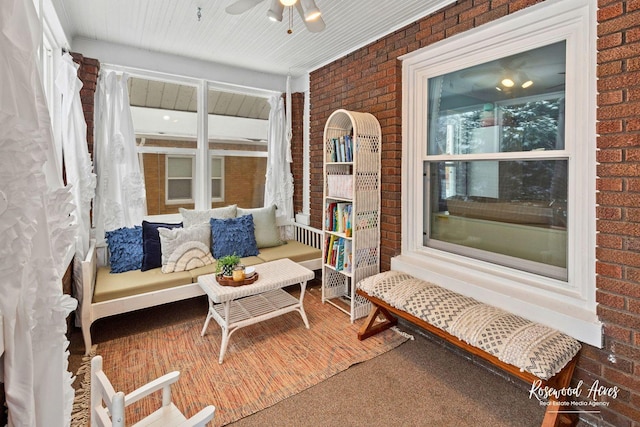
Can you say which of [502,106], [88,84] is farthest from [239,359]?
[88,84]

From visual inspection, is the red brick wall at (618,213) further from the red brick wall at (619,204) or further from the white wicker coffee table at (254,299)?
the white wicker coffee table at (254,299)

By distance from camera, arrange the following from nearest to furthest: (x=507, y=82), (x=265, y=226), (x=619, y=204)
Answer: (x=619, y=204) → (x=507, y=82) → (x=265, y=226)

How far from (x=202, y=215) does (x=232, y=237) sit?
431 millimetres

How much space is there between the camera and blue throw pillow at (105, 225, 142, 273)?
115 inches

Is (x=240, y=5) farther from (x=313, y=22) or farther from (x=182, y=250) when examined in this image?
(x=182, y=250)

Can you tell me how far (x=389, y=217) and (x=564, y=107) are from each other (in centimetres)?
147

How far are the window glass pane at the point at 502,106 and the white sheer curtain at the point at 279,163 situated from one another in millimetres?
1955

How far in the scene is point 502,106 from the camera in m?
2.23

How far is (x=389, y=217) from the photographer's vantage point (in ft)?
9.73

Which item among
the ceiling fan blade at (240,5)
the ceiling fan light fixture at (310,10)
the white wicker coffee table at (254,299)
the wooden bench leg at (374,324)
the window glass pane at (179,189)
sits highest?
the ceiling fan blade at (240,5)

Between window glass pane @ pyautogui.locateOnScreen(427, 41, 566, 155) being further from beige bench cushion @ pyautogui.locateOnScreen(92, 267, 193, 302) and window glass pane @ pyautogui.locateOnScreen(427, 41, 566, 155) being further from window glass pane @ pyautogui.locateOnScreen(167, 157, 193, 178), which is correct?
window glass pane @ pyautogui.locateOnScreen(167, 157, 193, 178)

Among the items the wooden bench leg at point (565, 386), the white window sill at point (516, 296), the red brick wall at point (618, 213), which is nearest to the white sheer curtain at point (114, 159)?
the white window sill at point (516, 296)

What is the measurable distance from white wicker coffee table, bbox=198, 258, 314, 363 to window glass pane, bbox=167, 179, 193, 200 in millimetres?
1306

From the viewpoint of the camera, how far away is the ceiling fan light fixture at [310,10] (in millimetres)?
1806
